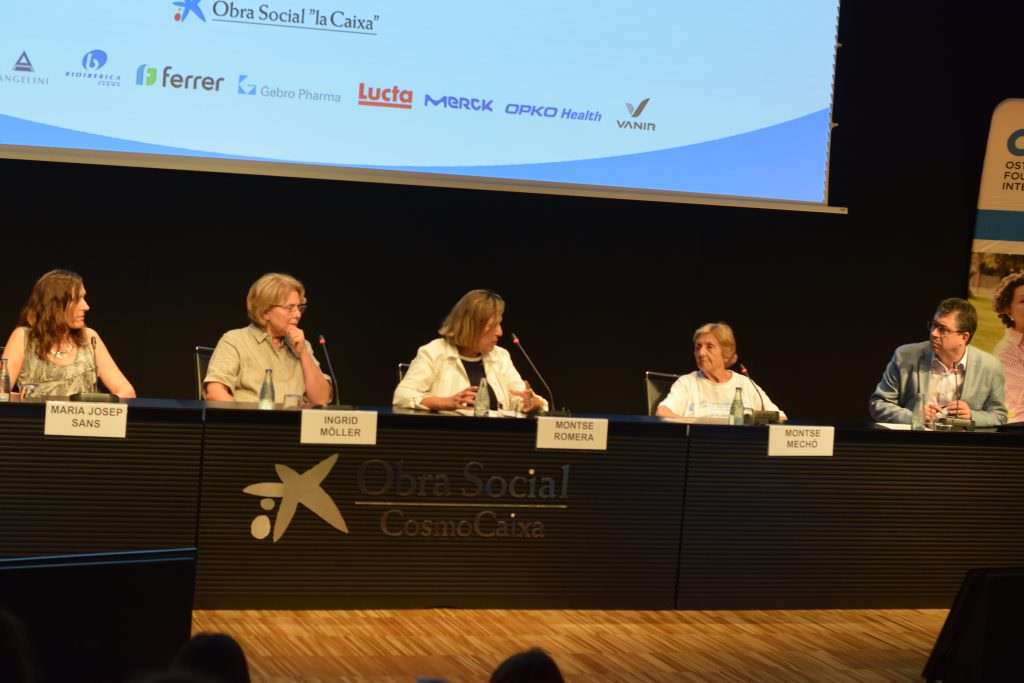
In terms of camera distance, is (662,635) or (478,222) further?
(478,222)

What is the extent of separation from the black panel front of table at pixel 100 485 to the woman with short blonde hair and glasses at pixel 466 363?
889 mm

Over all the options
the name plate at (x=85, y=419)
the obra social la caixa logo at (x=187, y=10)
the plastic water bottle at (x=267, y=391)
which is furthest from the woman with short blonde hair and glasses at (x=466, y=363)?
the obra social la caixa logo at (x=187, y=10)

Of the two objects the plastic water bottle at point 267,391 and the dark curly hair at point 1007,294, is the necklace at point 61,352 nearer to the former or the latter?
the plastic water bottle at point 267,391

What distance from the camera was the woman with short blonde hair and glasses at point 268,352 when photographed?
438cm

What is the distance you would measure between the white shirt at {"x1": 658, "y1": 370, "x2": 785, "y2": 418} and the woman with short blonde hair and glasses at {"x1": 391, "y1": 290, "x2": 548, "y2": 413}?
2.27 ft

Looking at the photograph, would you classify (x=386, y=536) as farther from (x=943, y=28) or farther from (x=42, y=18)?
A: (x=943, y=28)

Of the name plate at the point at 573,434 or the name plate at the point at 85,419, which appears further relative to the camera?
the name plate at the point at 573,434

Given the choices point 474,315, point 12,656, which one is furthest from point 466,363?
point 12,656

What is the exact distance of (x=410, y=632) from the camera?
3875 millimetres

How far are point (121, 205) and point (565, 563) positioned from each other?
2790 mm

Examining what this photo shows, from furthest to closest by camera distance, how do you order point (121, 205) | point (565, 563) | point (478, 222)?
point (478, 222), point (121, 205), point (565, 563)

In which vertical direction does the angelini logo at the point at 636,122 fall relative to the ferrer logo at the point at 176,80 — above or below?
above

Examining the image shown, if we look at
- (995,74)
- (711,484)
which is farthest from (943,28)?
(711,484)

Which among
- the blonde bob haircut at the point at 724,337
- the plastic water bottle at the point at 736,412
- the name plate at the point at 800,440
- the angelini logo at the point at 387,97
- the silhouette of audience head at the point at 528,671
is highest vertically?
the angelini logo at the point at 387,97
